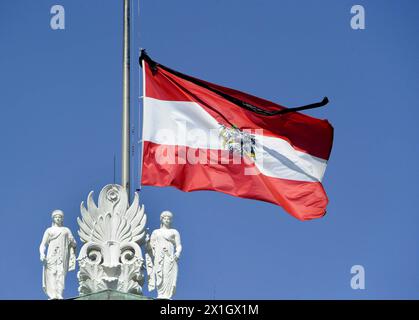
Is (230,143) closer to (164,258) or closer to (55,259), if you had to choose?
(164,258)

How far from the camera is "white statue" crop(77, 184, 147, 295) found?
65062 millimetres

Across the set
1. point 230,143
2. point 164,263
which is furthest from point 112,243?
point 230,143

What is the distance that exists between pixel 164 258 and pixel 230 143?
488 cm

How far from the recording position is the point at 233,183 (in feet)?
220

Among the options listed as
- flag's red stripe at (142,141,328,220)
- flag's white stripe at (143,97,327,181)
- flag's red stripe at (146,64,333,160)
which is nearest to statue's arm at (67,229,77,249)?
flag's red stripe at (142,141,328,220)

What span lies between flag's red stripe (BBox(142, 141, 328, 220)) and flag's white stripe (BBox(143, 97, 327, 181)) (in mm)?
291

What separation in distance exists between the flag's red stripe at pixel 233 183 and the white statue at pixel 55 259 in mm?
3138

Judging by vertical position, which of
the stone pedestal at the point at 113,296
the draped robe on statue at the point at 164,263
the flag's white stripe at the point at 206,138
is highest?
the flag's white stripe at the point at 206,138

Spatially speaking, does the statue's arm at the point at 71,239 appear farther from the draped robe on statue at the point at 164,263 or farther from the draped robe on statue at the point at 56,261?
the draped robe on statue at the point at 164,263

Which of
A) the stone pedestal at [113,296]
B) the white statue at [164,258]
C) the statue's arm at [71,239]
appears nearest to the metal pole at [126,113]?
the white statue at [164,258]

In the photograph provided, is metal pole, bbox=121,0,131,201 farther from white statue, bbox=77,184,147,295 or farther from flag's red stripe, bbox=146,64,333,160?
flag's red stripe, bbox=146,64,333,160

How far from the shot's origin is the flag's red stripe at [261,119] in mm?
68312
